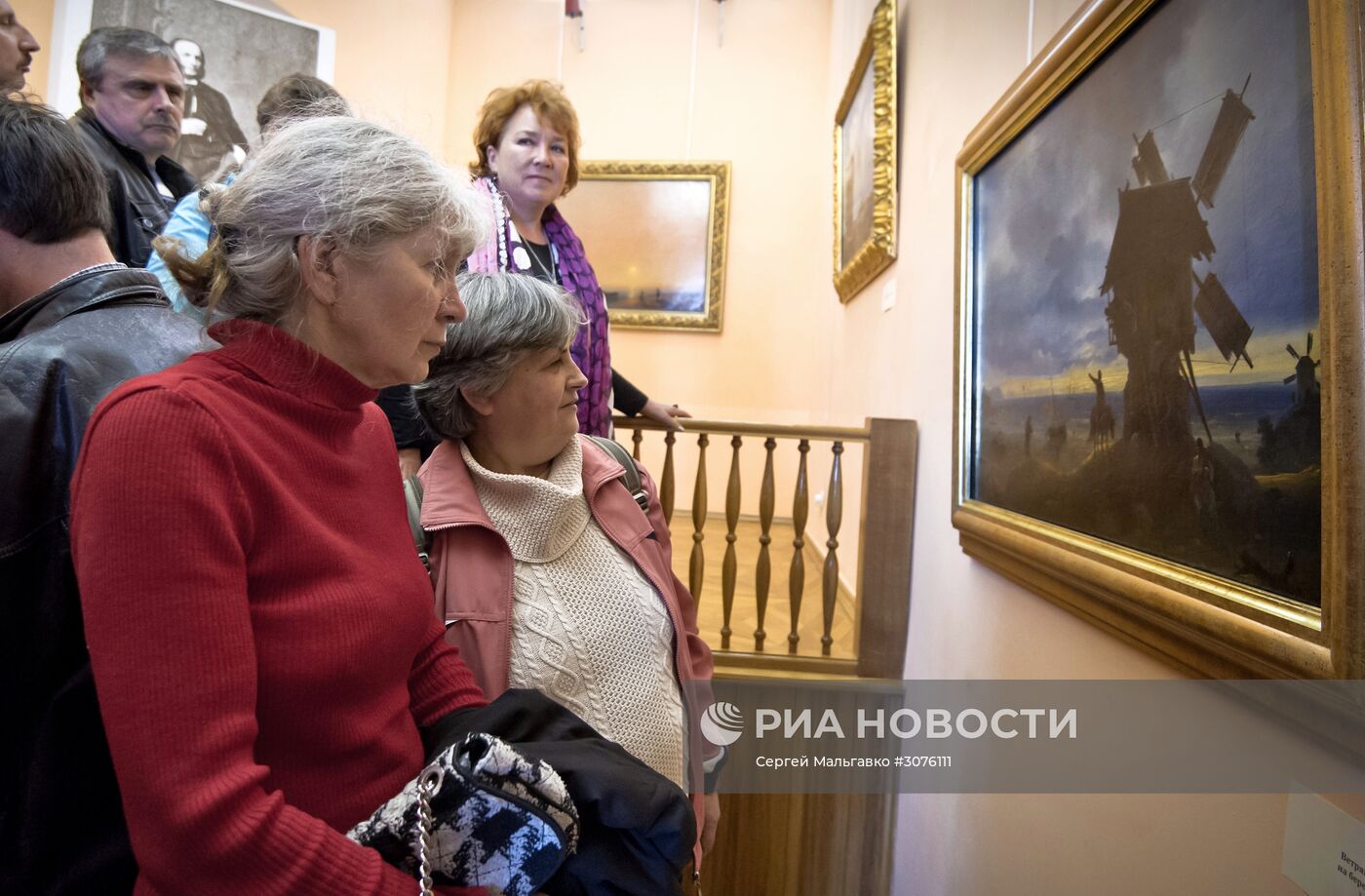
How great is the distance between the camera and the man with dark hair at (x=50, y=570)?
2.98 feet

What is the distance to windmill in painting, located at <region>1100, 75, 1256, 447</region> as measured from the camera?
1146mm

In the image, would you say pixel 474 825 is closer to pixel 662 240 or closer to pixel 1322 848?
pixel 1322 848

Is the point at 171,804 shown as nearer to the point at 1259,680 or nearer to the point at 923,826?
the point at 1259,680

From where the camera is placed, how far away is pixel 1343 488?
0.88 metres

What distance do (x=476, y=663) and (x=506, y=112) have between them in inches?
70.3

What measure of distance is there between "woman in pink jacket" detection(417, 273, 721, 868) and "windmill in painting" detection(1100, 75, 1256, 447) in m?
0.92

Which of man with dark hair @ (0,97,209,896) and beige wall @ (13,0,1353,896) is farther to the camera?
beige wall @ (13,0,1353,896)

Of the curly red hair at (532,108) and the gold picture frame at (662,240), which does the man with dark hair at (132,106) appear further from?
the gold picture frame at (662,240)

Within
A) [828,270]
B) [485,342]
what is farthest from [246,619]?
[828,270]

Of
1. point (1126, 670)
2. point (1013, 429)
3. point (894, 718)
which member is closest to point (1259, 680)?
point (1126, 670)

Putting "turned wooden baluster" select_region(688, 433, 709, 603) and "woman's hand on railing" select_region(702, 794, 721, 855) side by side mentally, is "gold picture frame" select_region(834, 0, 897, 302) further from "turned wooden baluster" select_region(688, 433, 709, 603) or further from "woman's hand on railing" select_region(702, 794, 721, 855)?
"woman's hand on railing" select_region(702, 794, 721, 855)

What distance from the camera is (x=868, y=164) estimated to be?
13.1 ft

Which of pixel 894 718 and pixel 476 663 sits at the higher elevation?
pixel 476 663

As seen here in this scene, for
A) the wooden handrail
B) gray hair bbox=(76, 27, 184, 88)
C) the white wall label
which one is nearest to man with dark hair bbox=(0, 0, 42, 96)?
gray hair bbox=(76, 27, 184, 88)
